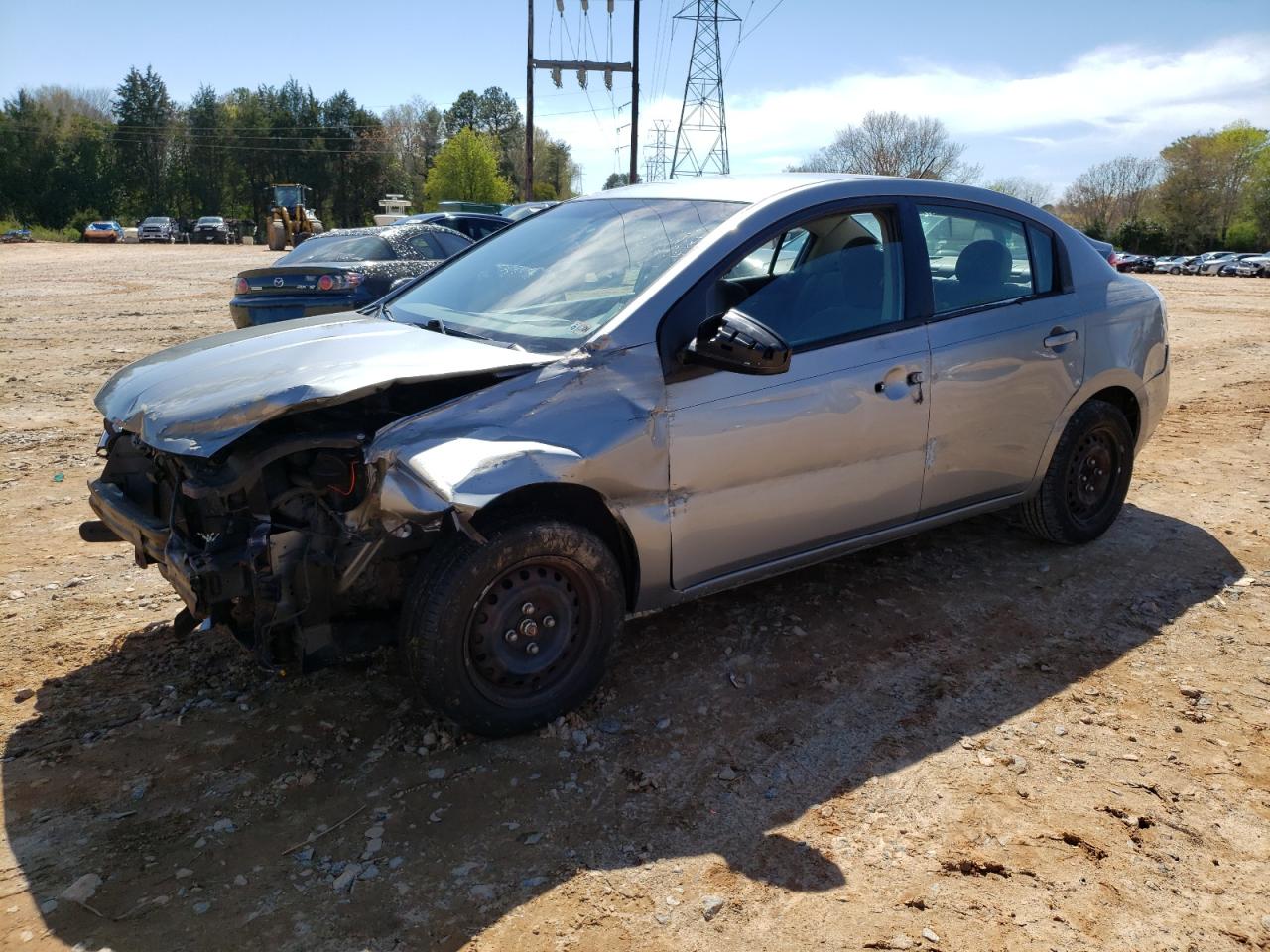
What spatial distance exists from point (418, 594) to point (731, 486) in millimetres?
1205

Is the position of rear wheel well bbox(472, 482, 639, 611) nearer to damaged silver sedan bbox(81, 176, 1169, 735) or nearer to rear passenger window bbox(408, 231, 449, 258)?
damaged silver sedan bbox(81, 176, 1169, 735)

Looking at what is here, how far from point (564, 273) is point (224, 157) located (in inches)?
3398

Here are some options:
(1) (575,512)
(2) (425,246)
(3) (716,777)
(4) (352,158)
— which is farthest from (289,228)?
(4) (352,158)

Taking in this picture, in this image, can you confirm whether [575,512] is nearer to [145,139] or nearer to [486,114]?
[145,139]

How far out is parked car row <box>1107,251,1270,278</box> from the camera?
157 feet

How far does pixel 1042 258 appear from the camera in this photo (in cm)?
459

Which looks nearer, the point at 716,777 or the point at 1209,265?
the point at 716,777

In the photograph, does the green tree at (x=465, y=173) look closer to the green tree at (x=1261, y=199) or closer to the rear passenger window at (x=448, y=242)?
the green tree at (x=1261, y=199)

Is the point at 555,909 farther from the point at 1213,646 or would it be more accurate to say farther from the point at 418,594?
the point at 1213,646

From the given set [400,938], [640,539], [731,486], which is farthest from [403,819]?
[731,486]

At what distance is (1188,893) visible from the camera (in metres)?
2.59

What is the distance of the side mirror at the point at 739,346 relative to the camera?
3141 millimetres

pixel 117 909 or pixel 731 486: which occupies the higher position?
pixel 731 486

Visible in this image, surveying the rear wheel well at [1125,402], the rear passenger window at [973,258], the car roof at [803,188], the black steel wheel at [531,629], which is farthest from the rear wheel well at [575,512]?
the rear wheel well at [1125,402]
